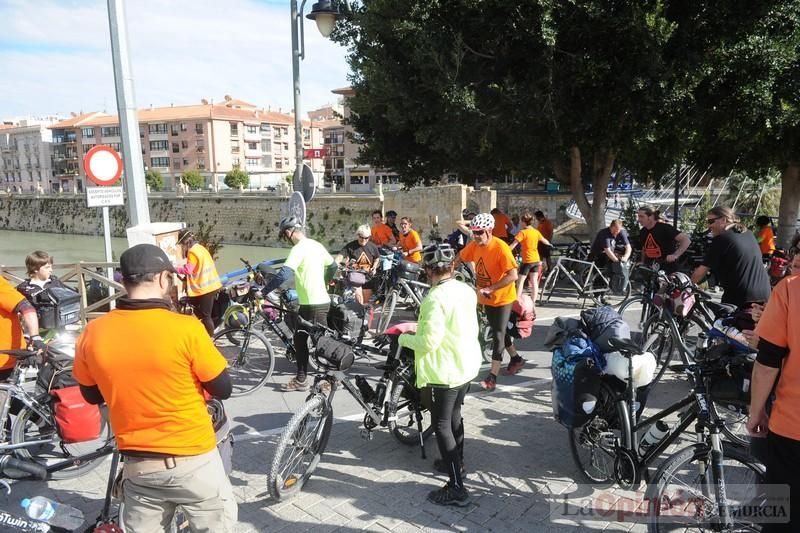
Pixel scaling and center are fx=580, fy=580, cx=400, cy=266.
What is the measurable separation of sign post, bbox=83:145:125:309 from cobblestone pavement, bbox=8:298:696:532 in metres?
3.53

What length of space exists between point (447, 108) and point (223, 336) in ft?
19.7

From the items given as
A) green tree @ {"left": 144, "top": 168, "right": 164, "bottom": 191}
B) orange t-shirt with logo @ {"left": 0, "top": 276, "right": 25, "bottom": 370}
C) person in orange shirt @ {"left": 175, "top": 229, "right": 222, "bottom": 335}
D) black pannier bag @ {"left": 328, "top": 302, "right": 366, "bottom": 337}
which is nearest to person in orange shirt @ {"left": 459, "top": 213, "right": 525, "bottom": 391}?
black pannier bag @ {"left": 328, "top": 302, "right": 366, "bottom": 337}

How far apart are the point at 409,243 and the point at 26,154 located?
111m

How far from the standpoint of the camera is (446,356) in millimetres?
3725

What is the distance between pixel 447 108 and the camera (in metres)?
10.4

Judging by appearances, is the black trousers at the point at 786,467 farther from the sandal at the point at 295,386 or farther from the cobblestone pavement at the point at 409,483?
the sandal at the point at 295,386

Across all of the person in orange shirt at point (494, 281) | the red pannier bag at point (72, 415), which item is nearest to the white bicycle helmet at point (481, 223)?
the person in orange shirt at point (494, 281)

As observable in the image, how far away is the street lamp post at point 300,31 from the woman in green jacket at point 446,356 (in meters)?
5.86

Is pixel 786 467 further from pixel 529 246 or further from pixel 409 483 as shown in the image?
pixel 529 246

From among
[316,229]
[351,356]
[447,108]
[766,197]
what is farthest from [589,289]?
[316,229]

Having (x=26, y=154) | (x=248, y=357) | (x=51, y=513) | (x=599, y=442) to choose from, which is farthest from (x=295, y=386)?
(x=26, y=154)

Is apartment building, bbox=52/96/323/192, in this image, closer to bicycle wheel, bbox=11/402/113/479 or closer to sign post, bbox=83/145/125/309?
sign post, bbox=83/145/125/309

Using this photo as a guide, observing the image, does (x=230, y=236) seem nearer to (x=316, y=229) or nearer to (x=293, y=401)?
(x=316, y=229)

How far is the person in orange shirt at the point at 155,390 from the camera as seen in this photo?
7.59 feet
